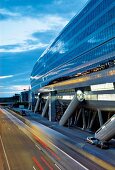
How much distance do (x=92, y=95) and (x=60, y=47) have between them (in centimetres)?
5454

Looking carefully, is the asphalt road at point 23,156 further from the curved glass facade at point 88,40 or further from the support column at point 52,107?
the support column at point 52,107

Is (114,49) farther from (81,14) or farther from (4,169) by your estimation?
(4,169)

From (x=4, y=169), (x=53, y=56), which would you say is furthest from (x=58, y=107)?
(x=4, y=169)

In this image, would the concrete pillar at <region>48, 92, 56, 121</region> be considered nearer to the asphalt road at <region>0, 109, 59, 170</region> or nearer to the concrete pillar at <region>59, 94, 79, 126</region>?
the concrete pillar at <region>59, 94, 79, 126</region>

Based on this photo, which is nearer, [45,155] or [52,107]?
[45,155]

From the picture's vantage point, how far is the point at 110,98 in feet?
202

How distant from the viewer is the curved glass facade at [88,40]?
71.8 metres

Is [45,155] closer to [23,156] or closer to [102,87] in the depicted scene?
[23,156]

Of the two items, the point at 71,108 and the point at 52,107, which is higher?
the point at 52,107

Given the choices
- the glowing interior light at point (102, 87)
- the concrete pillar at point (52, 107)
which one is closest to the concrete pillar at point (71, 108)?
the glowing interior light at point (102, 87)

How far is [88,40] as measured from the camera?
8688cm

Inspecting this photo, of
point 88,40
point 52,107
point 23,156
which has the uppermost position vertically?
point 88,40

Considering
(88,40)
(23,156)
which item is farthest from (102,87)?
(88,40)

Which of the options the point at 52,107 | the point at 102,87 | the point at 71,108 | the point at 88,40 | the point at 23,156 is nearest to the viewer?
the point at 23,156
